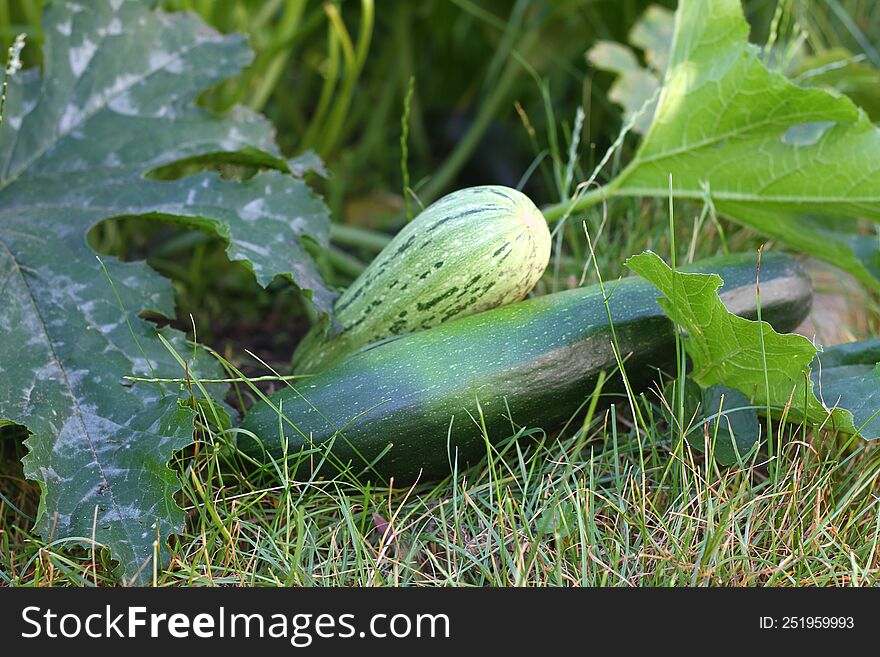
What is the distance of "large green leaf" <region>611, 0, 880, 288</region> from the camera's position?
1658 millimetres

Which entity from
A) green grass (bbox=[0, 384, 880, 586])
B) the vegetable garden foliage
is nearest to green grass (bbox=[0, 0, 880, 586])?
green grass (bbox=[0, 384, 880, 586])

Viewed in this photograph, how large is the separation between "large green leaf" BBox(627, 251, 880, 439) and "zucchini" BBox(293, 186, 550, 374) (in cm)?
23

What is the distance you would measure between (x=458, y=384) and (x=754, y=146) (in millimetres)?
831

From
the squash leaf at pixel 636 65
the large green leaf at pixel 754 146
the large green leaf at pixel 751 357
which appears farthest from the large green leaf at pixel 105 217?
the squash leaf at pixel 636 65

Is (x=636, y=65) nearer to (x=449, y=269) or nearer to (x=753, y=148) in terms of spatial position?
(x=753, y=148)

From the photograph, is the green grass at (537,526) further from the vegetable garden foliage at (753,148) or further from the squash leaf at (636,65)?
the squash leaf at (636,65)

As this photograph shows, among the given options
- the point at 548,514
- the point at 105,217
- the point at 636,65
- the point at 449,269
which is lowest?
the point at 548,514

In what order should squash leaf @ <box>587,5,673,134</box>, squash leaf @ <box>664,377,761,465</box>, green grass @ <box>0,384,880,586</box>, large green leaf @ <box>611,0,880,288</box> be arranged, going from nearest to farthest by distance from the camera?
green grass @ <box>0,384,880,586</box>, squash leaf @ <box>664,377,761,465</box>, large green leaf @ <box>611,0,880,288</box>, squash leaf @ <box>587,5,673,134</box>

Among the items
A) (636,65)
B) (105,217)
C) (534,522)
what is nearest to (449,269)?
(534,522)

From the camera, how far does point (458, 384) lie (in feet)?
4.54

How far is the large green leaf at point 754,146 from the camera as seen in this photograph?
166 centimetres

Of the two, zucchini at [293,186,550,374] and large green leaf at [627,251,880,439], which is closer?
large green leaf at [627,251,880,439]

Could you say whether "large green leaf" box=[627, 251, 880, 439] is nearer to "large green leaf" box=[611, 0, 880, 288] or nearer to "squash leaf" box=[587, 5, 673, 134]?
"large green leaf" box=[611, 0, 880, 288]
